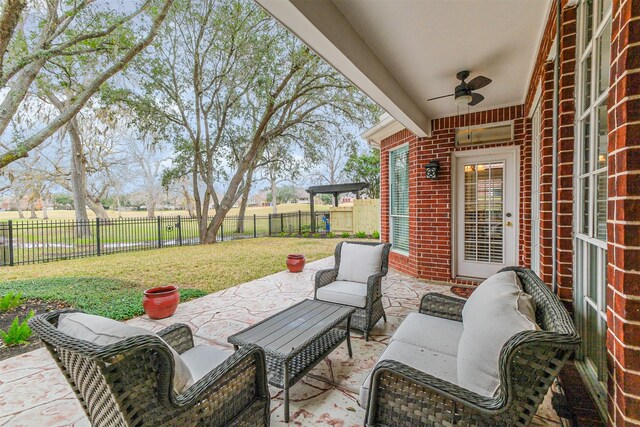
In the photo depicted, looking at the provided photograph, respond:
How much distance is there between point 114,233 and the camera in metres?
9.52

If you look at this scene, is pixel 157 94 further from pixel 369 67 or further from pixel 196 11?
pixel 369 67

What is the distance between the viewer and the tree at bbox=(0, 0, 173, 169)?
186 inches

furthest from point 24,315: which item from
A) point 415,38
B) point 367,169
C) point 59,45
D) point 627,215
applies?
point 367,169

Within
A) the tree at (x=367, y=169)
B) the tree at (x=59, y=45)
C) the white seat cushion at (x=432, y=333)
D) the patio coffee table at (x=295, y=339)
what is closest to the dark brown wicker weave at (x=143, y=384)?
the patio coffee table at (x=295, y=339)

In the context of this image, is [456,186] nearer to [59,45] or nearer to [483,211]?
[483,211]

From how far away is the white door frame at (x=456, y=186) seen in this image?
435cm

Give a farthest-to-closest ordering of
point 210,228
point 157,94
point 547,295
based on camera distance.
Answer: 1. point 210,228
2. point 157,94
3. point 547,295

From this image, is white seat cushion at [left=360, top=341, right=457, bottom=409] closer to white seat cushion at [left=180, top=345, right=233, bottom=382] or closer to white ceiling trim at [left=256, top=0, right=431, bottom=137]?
white seat cushion at [left=180, top=345, right=233, bottom=382]

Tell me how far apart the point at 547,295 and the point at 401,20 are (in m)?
2.10

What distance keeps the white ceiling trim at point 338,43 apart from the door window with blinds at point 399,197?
7.76 feet

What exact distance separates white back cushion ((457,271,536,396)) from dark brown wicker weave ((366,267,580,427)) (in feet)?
0.24

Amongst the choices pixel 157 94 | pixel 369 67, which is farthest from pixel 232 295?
pixel 157 94

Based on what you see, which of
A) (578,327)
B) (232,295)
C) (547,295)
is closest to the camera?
(547,295)

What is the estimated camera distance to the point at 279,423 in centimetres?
182
